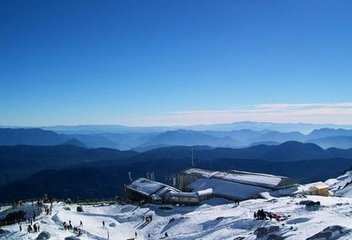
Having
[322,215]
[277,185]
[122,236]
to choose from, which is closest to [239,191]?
[277,185]

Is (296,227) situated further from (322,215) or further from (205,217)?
(205,217)

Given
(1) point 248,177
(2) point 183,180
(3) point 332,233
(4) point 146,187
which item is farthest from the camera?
(2) point 183,180

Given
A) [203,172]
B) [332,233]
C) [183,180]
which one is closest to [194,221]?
[332,233]

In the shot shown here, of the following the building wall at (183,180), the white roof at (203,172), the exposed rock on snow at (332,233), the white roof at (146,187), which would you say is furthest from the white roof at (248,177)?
the exposed rock on snow at (332,233)

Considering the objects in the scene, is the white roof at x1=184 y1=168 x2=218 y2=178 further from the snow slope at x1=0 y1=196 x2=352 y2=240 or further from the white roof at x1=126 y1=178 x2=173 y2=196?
the snow slope at x1=0 y1=196 x2=352 y2=240

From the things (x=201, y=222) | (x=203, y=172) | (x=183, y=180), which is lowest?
(x=183, y=180)

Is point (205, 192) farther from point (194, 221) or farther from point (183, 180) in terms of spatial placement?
point (183, 180)

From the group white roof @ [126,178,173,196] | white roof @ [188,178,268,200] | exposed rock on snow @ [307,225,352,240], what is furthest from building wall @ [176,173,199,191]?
exposed rock on snow @ [307,225,352,240]
